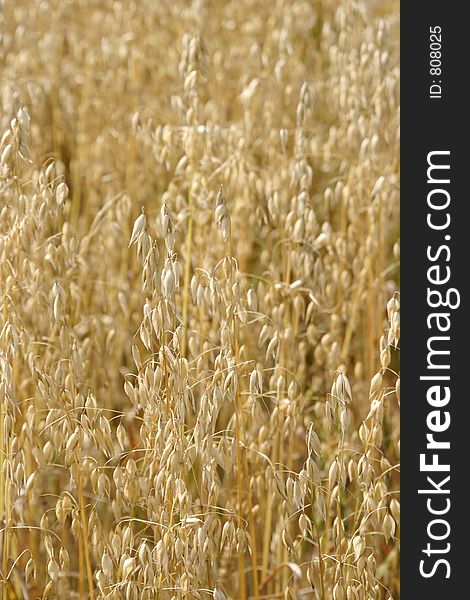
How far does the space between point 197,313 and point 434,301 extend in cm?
51

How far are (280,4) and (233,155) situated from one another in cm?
136

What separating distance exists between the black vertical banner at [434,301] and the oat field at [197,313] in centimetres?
8

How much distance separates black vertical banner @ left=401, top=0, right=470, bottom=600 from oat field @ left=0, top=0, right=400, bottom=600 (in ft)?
0.27

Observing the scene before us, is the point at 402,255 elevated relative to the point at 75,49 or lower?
lower

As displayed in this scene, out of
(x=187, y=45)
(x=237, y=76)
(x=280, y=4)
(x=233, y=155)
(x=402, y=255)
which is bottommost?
(x=402, y=255)

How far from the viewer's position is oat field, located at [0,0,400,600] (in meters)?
1.22

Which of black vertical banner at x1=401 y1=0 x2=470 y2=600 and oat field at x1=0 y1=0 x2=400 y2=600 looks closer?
oat field at x1=0 y1=0 x2=400 y2=600

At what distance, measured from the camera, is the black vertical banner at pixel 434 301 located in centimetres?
137

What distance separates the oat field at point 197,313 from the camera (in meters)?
1.22

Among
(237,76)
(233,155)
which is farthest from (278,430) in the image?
(237,76)

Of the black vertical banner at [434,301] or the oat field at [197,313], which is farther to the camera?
the black vertical banner at [434,301]

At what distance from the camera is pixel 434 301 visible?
56.4 inches

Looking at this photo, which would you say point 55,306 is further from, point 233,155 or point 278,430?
point 233,155

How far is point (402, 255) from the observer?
4.83ft
